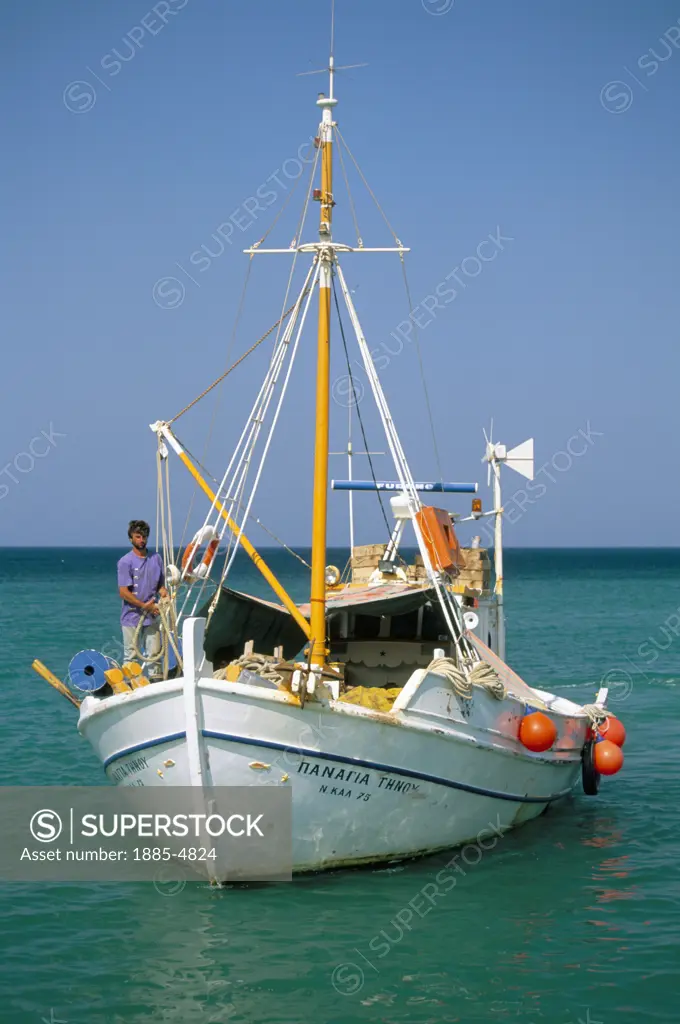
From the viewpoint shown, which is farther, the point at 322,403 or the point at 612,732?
the point at 612,732

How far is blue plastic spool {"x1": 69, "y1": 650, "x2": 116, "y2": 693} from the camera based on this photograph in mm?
12344

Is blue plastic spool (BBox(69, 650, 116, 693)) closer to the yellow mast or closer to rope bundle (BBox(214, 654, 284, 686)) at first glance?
rope bundle (BBox(214, 654, 284, 686))

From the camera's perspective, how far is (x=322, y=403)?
41.4ft

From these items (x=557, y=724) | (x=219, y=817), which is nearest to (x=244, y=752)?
(x=219, y=817)

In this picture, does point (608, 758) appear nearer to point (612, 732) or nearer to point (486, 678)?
point (612, 732)

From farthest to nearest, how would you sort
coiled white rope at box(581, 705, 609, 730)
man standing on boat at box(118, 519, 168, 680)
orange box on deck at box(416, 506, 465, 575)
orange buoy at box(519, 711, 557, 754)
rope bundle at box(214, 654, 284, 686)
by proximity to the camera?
1. coiled white rope at box(581, 705, 609, 730)
2. orange box on deck at box(416, 506, 465, 575)
3. orange buoy at box(519, 711, 557, 754)
4. man standing on boat at box(118, 519, 168, 680)
5. rope bundle at box(214, 654, 284, 686)

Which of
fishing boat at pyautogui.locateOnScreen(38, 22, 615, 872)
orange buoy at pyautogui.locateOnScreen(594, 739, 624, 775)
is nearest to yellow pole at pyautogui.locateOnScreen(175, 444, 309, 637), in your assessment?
fishing boat at pyautogui.locateOnScreen(38, 22, 615, 872)

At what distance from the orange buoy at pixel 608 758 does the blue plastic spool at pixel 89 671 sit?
246 inches

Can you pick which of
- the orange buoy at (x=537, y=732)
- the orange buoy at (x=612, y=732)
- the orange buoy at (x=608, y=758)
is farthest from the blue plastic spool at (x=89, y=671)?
the orange buoy at (x=612, y=732)

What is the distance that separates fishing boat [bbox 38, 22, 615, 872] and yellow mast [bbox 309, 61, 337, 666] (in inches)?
0.6

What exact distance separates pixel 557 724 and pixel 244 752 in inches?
193

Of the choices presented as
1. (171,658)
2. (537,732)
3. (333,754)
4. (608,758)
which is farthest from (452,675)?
(608,758)

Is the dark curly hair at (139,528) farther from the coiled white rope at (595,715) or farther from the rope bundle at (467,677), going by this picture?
the coiled white rope at (595,715)

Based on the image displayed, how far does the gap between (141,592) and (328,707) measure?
9.38ft
